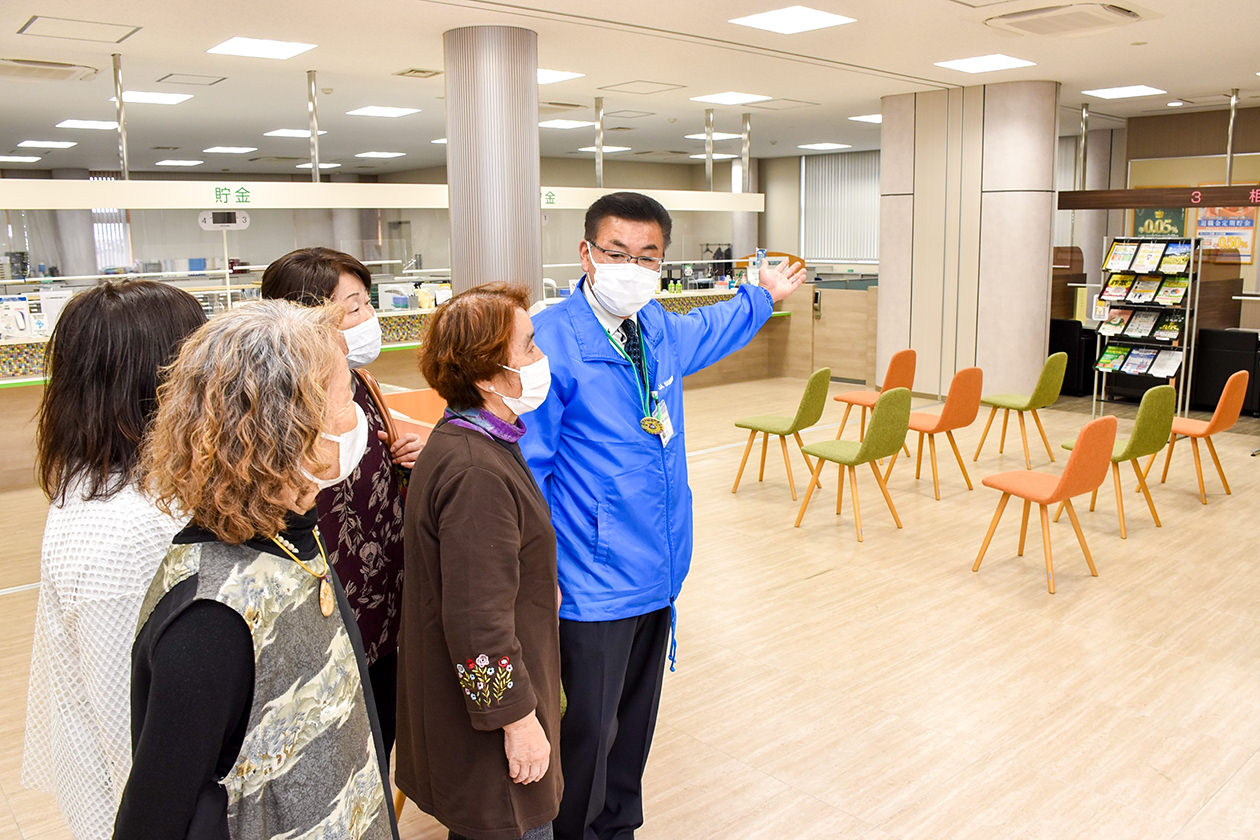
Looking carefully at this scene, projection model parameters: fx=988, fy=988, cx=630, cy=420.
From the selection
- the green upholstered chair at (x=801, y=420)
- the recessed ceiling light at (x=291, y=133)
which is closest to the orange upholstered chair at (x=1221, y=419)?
the green upholstered chair at (x=801, y=420)

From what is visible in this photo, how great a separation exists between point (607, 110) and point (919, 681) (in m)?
8.54

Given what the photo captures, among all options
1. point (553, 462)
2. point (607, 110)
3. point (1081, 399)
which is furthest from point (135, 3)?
point (1081, 399)

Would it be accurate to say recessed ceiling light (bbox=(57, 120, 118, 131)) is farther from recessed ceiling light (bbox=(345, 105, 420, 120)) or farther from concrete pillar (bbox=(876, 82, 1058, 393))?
concrete pillar (bbox=(876, 82, 1058, 393))

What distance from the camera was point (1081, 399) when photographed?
34.1 feet

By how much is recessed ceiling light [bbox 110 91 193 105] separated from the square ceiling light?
8.63 feet

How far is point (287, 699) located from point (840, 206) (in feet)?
56.4

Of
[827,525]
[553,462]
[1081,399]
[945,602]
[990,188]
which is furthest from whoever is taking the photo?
[1081,399]

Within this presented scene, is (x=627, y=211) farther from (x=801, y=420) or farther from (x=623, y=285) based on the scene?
(x=801, y=420)

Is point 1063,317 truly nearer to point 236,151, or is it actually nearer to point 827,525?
point 827,525

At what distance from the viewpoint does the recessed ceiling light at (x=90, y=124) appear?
11227 mm

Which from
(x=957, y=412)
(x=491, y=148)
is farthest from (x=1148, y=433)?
(x=491, y=148)

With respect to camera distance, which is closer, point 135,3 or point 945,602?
point 945,602

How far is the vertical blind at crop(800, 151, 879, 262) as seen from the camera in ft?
55.8

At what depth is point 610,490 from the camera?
2.30 metres
